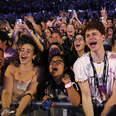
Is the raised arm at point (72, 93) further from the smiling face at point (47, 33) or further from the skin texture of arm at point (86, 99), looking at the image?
the smiling face at point (47, 33)

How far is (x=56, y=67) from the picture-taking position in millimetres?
2316

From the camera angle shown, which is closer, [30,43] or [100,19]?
[100,19]

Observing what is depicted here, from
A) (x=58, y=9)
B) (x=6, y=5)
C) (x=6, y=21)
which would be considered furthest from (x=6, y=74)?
(x=58, y=9)

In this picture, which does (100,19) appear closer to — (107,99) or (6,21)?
(107,99)

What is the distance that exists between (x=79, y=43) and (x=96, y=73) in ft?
1.25

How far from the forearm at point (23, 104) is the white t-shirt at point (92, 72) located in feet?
2.00

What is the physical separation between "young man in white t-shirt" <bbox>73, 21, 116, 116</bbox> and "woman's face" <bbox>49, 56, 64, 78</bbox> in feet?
0.51

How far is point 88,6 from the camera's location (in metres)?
2.29

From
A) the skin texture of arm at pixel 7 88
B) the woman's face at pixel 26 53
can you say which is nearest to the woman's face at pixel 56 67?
the woman's face at pixel 26 53

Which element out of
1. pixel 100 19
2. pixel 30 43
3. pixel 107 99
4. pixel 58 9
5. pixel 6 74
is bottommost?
pixel 107 99

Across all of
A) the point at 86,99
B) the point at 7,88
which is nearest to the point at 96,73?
the point at 86,99

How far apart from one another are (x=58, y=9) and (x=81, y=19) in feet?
0.97

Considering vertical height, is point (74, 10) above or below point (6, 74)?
above

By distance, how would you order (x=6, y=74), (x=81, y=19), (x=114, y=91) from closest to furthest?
(x=114, y=91) → (x=81, y=19) → (x=6, y=74)
